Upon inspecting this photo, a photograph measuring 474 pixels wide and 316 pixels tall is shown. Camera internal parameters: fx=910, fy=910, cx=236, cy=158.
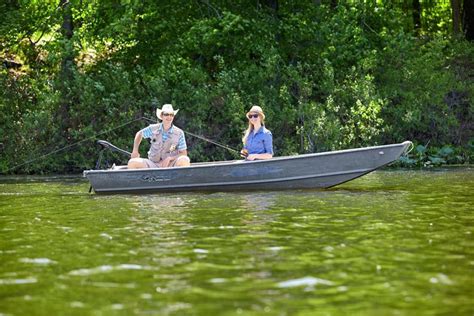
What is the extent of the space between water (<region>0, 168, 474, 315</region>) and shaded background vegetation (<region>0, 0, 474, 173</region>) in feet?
30.2

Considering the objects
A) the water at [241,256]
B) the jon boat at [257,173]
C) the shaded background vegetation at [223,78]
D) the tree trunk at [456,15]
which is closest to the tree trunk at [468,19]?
the tree trunk at [456,15]

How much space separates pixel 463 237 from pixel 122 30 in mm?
15535

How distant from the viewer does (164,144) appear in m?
14.9

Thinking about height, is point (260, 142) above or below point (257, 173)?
above

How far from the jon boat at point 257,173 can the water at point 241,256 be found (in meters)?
1.26

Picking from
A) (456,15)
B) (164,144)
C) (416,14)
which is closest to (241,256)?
(164,144)

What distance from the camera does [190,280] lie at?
6535mm

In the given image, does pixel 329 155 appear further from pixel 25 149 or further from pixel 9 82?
pixel 9 82

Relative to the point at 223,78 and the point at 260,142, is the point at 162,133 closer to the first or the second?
the point at 260,142

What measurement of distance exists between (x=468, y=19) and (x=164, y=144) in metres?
16.2

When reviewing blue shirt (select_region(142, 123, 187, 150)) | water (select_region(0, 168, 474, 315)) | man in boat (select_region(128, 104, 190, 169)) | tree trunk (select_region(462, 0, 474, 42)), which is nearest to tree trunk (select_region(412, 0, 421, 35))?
tree trunk (select_region(462, 0, 474, 42))

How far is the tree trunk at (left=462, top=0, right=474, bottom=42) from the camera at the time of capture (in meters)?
28.1

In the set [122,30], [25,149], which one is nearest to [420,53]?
[122,30]

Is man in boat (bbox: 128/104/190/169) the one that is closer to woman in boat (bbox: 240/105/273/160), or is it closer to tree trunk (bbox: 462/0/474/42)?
woman in boat (bbox: 240/105/273/160)
